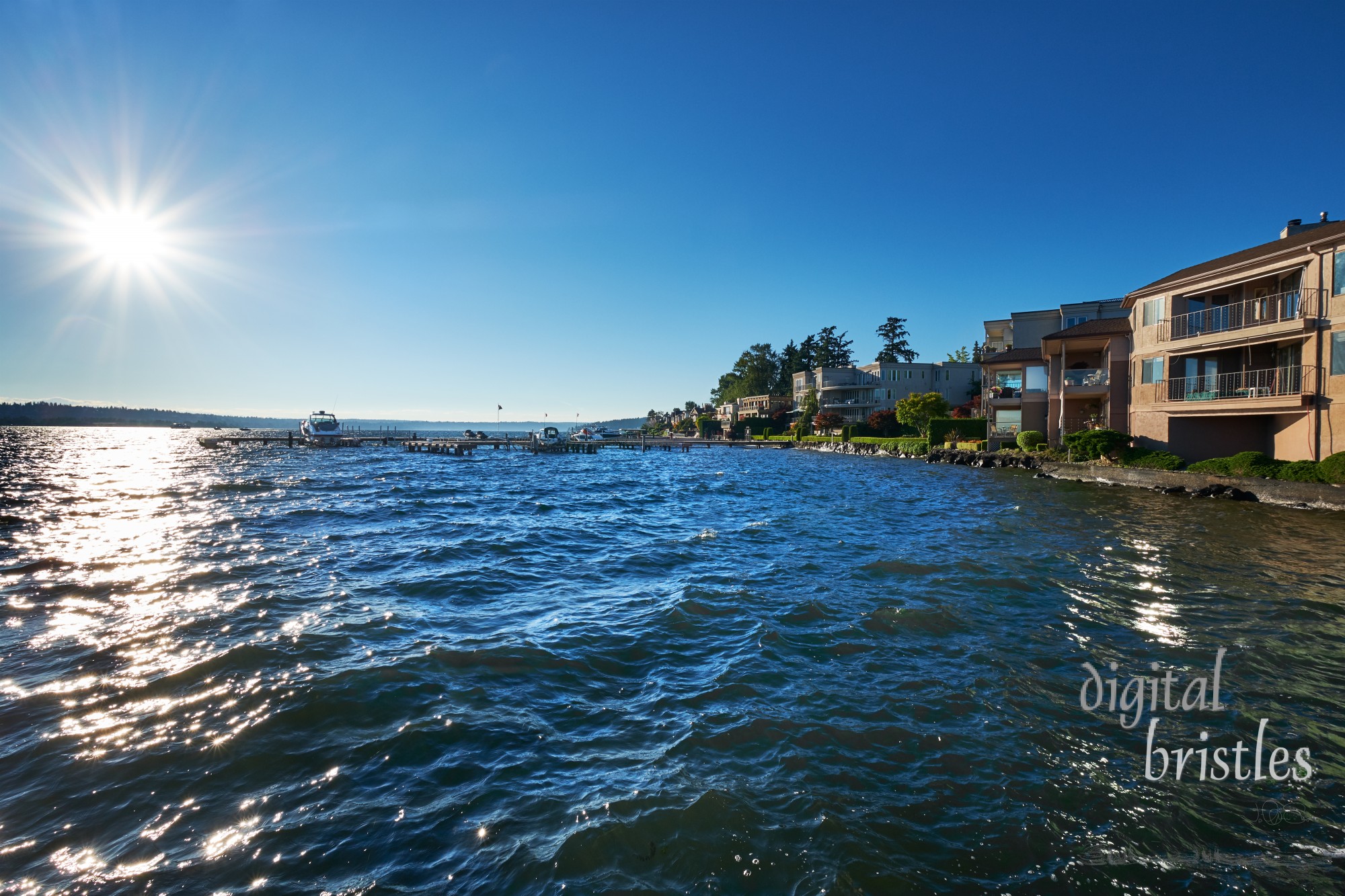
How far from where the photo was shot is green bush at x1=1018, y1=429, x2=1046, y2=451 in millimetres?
42188

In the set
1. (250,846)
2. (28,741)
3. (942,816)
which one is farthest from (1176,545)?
(28,741)

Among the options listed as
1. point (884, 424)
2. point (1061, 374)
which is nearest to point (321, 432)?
point (884, 424)

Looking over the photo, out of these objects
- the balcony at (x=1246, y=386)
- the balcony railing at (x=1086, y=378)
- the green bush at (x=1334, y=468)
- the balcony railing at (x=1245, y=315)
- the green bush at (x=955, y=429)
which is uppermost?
the balcony railing at (x=1245, y=315)

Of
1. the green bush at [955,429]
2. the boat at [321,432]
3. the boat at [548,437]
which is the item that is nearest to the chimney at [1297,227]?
the green bush at [955,429]

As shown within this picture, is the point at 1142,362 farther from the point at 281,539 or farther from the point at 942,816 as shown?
Result: the point at 281,539

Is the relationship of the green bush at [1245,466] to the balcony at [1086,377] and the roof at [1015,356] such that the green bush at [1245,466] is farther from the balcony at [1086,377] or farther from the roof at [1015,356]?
the roof at [1015,356]

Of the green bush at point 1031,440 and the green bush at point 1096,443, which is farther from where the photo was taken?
the green bush at point 1031,440

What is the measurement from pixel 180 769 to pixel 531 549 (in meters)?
11.3

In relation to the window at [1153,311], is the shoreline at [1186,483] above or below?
below

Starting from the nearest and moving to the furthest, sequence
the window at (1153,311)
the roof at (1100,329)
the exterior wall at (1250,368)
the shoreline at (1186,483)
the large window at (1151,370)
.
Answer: the shoreline at (1186,483), the exterior wall at (1250,368), the large window at (1151,370), the window at (1153,311), the roof at (1100,329)

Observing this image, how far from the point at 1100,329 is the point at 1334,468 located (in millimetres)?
18032

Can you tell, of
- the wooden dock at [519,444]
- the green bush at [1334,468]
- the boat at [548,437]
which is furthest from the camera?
the boat at [548,437]

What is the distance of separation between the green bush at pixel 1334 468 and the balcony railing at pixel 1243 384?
3839 mm

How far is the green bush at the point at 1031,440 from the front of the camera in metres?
42.2
